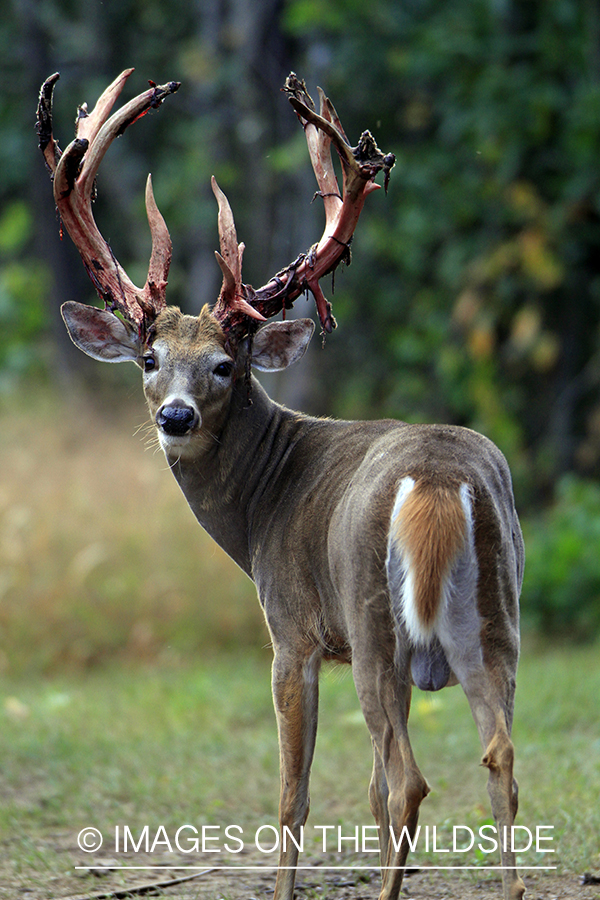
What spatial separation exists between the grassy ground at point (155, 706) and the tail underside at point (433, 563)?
1.05 m

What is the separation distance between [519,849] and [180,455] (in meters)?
2.11

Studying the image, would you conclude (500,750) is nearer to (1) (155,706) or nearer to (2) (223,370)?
(2) (223,370)

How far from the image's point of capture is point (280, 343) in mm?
4727

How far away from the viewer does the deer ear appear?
15.4ft

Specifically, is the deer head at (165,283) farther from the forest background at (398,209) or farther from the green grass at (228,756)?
the forest background at (398,209)

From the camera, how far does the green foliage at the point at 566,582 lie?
989 cm

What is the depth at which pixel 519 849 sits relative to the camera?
4.77m

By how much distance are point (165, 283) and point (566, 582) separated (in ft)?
20.2

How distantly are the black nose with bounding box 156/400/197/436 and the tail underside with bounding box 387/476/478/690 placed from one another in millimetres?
980

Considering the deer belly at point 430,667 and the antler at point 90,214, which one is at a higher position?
the antler at point 90,214

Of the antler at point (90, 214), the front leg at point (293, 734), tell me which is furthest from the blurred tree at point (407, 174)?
the front leg at point (293, 734)

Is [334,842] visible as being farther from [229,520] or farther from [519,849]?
[229,520]

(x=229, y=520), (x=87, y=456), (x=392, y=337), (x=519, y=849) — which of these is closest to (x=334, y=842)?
(x=519, y=849)

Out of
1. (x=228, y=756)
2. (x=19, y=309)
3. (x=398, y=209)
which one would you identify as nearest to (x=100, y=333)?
(x=228, y=756)
